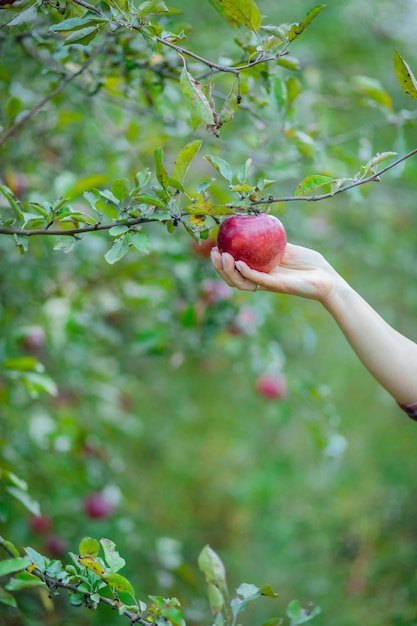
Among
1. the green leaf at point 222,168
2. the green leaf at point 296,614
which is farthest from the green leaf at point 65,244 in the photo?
the green leaf at point 296,614

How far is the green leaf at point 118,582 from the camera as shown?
825 mm

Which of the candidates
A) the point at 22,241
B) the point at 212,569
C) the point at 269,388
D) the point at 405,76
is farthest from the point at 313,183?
the point at 269,388

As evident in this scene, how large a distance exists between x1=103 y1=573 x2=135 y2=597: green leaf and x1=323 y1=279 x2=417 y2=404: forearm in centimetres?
52

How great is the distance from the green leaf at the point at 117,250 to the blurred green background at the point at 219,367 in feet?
1.65

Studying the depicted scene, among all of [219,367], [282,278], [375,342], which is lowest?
[219,367]

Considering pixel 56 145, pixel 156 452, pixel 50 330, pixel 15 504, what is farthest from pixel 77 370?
pixel 156 452

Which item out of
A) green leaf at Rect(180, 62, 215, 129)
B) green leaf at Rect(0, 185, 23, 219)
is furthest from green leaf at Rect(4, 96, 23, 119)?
green leaf at Rect(180, 62, 215, 129)

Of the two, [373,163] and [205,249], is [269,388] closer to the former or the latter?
[205,249]

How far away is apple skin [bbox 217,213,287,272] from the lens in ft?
3.21

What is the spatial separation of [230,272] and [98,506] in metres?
1.44

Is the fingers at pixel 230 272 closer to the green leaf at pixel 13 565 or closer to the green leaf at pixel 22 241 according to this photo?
the green leaf at pixel 22 241

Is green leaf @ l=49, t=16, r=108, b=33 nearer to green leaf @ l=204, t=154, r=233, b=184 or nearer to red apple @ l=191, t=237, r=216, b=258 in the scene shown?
green leaf @ l=204, t=154, r=233, b=184

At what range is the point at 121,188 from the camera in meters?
0.92

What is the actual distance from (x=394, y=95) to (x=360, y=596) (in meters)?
2.04
